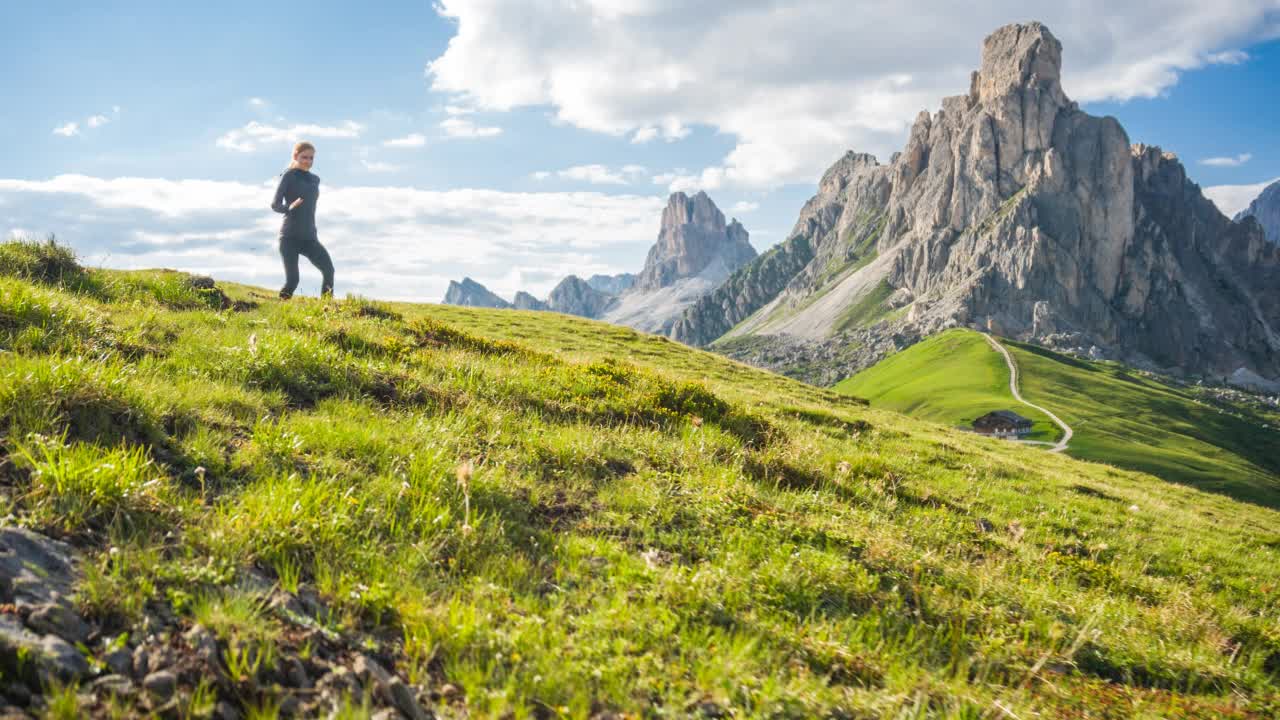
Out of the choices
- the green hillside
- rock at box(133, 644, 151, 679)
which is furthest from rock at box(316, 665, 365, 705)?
the green hillside

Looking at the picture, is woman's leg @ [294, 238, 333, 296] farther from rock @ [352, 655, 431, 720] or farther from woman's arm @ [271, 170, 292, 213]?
Result: rock @ [352, 655, 431, 720]

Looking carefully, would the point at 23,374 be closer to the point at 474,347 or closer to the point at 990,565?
the point at 474,347

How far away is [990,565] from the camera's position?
7246mm

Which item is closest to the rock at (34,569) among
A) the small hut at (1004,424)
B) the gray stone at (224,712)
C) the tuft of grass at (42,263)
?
the gray stone at (224,712)

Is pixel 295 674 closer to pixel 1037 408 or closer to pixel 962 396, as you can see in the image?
Result: pixel 1037 408

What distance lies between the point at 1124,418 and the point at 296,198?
190685mm

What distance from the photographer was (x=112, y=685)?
10.2 ft

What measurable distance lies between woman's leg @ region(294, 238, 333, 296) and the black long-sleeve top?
0.39 m

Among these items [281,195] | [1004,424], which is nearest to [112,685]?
[281,195]

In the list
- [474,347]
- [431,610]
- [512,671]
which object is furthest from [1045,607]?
[474,347]

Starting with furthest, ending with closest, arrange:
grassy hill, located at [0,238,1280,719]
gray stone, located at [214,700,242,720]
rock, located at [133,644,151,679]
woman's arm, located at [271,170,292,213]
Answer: woman's arm, located at [271,170,292,213] < grassy hill, located at [0,238,1280,719] < rock, located at [133,644,151,679] < gray stone, located at [214,700,242,720]

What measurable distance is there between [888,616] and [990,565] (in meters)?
2.50

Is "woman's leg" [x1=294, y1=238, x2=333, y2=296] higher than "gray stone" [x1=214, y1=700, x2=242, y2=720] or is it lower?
higher

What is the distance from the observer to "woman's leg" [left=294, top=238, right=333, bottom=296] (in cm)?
1833
